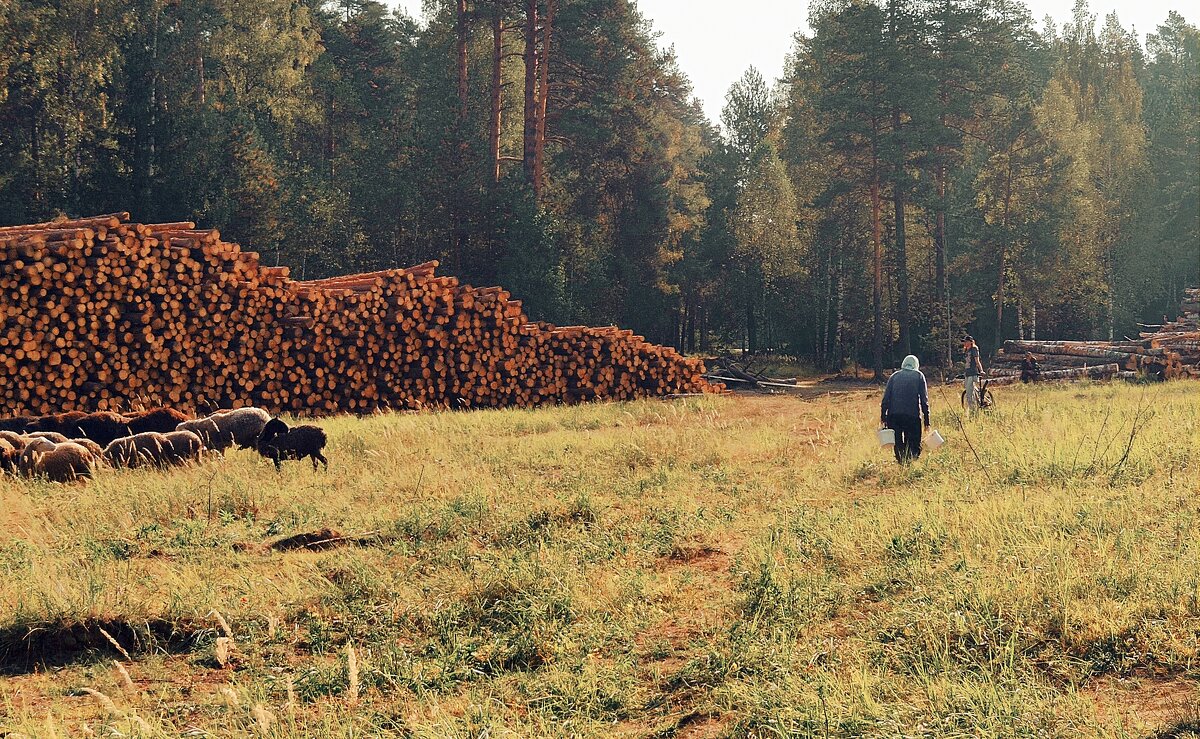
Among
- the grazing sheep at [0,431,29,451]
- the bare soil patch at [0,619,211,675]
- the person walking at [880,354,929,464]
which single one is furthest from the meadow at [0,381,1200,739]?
the grazing sheep at [0,431,29,451]

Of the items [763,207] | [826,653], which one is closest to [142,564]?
[826,653]

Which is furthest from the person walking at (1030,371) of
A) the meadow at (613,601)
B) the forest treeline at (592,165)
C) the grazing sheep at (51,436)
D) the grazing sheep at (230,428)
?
the grazing sheep at (51,436)

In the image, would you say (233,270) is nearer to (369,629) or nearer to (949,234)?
(369,629)

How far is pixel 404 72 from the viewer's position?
39.3 metres

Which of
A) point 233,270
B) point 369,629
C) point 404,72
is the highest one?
point 404,72

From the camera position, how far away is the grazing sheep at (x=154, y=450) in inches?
449

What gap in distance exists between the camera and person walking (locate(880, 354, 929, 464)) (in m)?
11.8

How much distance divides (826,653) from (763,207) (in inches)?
1362

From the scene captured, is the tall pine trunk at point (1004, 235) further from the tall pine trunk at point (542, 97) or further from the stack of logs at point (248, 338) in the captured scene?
the stack of logs at point (248, 338)

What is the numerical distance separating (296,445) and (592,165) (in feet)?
83.9

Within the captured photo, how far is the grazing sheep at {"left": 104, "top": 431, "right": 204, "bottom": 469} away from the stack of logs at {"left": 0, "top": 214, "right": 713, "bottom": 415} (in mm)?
5619

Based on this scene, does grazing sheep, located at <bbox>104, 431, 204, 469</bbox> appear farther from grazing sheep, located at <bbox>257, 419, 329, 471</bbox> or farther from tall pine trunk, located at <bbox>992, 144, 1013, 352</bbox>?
tall pine trunk, located at <bbox>992, 144, 1013, 352</bbox>

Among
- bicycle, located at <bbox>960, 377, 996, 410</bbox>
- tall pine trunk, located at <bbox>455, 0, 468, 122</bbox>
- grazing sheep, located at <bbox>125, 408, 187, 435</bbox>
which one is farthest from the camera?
tall pine trunk, located at <bbox>455, 0, 468, 122</bbox>

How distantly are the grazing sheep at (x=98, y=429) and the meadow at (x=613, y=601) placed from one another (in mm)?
2206
